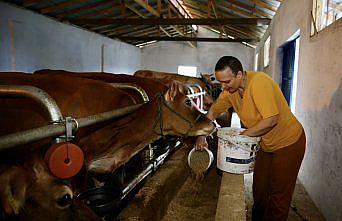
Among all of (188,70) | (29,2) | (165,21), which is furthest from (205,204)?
(188,70)

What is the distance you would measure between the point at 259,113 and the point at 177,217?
124 cm

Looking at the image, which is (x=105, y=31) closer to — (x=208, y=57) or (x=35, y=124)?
(x=208, y=57)

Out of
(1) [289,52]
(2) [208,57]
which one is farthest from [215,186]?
(2) [208,57]

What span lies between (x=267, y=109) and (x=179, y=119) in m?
0.99

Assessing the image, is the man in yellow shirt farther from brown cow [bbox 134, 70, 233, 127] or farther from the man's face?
brown cow [bbox 134, 70, 233, 127]

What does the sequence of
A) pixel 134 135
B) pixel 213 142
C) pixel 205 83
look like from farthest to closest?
pixel 205 83 → pixel 213 142 → pixel 134 135

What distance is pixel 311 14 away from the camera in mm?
3965

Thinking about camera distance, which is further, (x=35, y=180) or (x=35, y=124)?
(x=35, y=124)

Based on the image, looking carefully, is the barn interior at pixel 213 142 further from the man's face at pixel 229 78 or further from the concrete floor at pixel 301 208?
the man's face at pixel 229 78

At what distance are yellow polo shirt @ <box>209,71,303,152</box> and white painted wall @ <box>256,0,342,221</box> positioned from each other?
67 cm

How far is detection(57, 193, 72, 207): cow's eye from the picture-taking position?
3.62 feet

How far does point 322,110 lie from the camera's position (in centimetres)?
334

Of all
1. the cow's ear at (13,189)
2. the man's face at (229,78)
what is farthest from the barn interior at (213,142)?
the man's face at (229,78)

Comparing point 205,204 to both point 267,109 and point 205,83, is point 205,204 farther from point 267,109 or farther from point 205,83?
point 205,83
